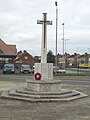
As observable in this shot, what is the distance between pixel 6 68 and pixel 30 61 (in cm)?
4853

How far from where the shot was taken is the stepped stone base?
13797 mm

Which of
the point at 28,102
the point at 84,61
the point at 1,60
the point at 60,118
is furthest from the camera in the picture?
the point at 84,61

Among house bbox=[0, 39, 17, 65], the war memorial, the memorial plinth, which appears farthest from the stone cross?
house bbox=[0, 39, 17, 65]

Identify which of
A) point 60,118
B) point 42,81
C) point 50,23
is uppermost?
point 50,23

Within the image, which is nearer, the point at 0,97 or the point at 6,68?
the point at 0,97

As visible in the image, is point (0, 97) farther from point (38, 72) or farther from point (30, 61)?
point (30, 61)

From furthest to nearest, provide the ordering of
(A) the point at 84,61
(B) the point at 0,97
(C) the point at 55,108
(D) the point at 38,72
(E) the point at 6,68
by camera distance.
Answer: (A) the point at 84,61 → (E) the point at 6,68 → (D) the point at 38,72 → (B) the point at 0,97 → (C) the point at 55,108

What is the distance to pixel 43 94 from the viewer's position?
1442 cm

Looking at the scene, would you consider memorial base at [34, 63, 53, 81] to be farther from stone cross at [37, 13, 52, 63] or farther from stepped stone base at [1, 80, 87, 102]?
stepped stone base at [1, 80, 87, 102]

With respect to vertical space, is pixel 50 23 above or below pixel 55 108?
above

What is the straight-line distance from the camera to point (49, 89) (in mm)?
15211

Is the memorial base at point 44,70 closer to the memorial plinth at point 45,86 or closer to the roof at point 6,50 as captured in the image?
the memorial plinth at point 45,86

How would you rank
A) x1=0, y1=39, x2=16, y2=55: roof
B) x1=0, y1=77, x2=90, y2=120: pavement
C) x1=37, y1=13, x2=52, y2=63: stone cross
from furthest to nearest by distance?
x1=0, y1=39, x2=16, y2=55: roof, x1=37, y1=13, x2=52, y2=63: stone cross, x1=0, y1=77, x2=90, y2=120: pavement

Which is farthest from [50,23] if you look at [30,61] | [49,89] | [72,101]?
[30,61]
